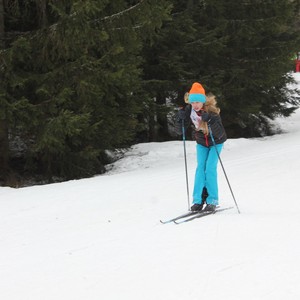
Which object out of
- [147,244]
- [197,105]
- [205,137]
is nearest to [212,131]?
[205,137]

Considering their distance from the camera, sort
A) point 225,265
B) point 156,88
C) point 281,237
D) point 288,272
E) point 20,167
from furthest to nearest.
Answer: point 156,88 → point 20,167 → point 281,237 → point 225,265 → point 288,272

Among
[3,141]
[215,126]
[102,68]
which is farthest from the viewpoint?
[3,141]

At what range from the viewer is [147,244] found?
495 cm

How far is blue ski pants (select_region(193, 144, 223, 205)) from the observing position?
639 cm

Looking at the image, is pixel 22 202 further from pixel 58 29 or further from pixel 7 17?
pixel 7 17

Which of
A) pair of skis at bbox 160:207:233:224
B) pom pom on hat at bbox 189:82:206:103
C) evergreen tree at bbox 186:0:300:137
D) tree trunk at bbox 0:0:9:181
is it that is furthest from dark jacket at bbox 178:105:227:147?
evergreen tree at bbox 186:0:300:137

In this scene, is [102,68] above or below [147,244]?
above

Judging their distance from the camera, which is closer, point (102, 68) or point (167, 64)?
point (102, 68)

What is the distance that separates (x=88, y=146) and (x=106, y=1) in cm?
368

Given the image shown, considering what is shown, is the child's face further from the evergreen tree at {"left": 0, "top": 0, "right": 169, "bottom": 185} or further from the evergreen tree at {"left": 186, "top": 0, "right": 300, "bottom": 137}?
the evergreen tree at {"left": 186, "top": 0, "right": 300, "bottom": 137}

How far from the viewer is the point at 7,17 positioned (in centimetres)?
1226

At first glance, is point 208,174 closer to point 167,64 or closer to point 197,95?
point 197,95

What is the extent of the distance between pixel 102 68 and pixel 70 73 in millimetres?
897

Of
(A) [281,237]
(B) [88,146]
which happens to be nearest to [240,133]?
(B) [88,146]
